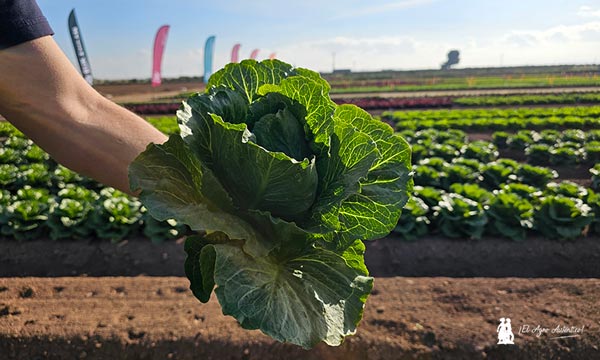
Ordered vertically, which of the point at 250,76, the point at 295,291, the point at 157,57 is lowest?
the point at 295,291

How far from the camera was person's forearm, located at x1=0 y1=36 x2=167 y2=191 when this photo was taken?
1.71 meters

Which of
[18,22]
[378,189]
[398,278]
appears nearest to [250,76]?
[378,189]

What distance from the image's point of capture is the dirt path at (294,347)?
10.2ft

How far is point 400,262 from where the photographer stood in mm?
5117

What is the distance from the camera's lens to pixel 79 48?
23.9 metres

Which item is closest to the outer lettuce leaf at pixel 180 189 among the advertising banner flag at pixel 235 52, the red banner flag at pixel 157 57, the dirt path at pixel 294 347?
the dirt path at pixel 294 347

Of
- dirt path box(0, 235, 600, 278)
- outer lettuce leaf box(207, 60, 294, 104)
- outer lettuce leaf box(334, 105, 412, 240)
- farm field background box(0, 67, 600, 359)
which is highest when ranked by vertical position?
outer lettuce leaf box(207, 60, 294, 104)

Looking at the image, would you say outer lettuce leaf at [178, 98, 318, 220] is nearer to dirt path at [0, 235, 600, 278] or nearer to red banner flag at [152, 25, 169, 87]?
dirt path at [0, 235, 600, 278]

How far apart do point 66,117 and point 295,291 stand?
1269mm

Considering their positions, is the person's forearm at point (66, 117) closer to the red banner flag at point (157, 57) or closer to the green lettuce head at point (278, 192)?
the green lettuce head at point (278, 192)

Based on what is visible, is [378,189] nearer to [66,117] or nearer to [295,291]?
[295,291]

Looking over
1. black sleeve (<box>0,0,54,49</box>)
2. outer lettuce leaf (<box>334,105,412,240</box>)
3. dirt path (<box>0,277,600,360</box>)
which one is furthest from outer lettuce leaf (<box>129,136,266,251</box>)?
dirt path (<box>0,277,600,360</box>)

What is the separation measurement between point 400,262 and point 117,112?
405 cm

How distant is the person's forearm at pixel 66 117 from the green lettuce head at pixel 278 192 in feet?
2.32
